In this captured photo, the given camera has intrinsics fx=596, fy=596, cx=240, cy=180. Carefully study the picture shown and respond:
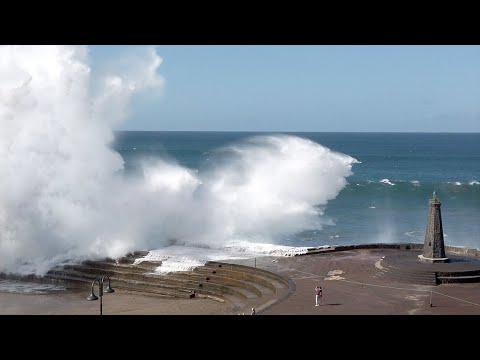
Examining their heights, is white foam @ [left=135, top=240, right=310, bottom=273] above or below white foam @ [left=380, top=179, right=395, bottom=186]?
below

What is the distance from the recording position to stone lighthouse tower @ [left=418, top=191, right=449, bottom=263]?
68.9ft

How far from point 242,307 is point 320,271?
184 inches

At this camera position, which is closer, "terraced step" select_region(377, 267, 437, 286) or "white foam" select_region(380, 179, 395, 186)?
"terraced step" select_region(377, 267, 437, 286)

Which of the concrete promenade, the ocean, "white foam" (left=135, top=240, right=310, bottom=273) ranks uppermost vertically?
the ocean

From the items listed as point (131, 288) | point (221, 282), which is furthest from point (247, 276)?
point (131, 288)

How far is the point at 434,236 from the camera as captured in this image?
21.2m

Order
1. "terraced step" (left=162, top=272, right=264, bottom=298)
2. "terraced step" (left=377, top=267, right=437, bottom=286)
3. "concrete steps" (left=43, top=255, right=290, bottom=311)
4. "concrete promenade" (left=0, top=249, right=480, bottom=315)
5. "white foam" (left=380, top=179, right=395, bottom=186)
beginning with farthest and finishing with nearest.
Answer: "white foam" (left=380, top=179, right=395, bottom=186), "terraced step" (left=162, top=272, right=264, bottom=298), "concrete steps" (left=43, top=255, right=290, bottom=311), "terraced step" (left=377, top=267, right=437, bottom=286), "concrete promenade" (left=0, top=249, right=480, bottom=315)

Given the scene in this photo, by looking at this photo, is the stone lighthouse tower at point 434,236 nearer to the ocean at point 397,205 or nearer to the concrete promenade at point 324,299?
the concrete promenade at point 324,299

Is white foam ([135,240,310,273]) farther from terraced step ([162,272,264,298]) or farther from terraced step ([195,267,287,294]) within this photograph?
terraced step ([195,267,287,294])

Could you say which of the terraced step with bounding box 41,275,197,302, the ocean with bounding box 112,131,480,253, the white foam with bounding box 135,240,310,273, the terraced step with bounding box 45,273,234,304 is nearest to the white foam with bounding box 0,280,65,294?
the terraced step with bounding box 41,275,197,302

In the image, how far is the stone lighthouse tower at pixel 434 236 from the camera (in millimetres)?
21016

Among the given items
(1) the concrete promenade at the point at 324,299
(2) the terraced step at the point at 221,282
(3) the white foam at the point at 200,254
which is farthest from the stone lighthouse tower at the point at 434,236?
(2) the terraced step at the point at 221,282
